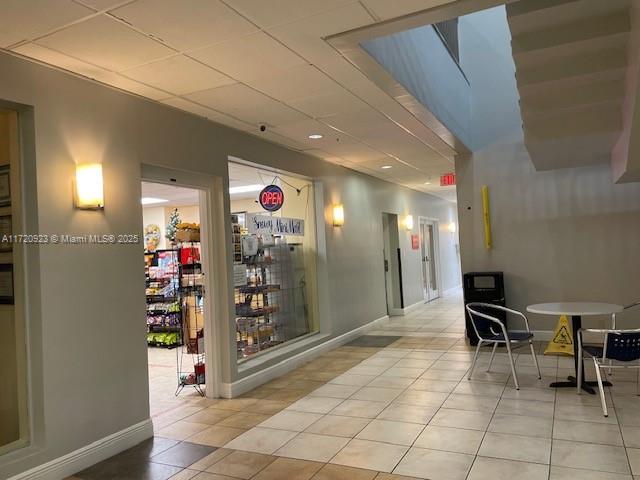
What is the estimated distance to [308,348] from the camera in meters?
5.88

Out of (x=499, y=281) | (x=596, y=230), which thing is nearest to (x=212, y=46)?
(x=499, y=281)

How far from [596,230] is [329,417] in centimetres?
442

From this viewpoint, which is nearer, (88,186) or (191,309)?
(88,186)

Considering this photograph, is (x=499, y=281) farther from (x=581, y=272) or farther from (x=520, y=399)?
(x=520, y=399)

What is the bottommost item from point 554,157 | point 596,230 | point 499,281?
point 499,281

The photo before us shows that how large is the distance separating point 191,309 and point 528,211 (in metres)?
4.55

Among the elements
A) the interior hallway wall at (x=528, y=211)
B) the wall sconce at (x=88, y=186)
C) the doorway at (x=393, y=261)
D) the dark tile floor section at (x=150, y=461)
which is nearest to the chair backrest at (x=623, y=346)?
the interior hallway wall at (x=528, y=211)

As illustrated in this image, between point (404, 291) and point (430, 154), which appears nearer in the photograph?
point (430, 154)

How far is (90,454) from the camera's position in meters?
3.12

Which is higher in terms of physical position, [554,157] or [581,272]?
[554,157]

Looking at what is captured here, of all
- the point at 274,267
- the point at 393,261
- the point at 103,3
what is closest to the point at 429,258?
the point at 393,261

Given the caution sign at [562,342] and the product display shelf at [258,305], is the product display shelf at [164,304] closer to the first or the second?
the product display shelf at [258,305]

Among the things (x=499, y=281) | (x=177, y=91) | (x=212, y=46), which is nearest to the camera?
(x=212, y=46)
